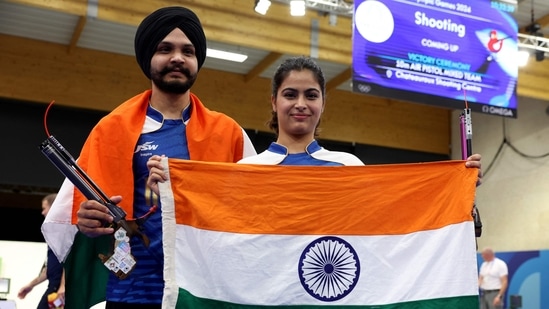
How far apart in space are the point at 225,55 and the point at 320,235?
959 cm

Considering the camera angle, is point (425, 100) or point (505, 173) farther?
point (505, 173)

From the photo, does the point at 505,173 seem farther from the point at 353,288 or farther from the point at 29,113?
the point at 353,288

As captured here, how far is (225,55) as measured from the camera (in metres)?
11.5

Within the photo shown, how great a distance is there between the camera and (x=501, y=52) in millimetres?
7430

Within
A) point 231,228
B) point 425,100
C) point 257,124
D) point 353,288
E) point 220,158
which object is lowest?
point 353,288

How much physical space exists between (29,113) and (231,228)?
9704 mm

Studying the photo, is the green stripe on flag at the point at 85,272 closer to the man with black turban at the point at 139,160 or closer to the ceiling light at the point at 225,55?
the man with black turban at the point at 139,160

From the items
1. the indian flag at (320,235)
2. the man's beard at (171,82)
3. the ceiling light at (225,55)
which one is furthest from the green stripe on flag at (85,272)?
the ceiling light at (225,55)

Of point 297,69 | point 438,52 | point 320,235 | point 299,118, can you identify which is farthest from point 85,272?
point 438,52

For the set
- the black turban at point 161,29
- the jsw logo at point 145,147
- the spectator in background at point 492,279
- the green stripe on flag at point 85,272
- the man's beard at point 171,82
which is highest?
the spectator in background at point 492,279

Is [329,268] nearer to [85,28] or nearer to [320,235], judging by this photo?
[320,235]

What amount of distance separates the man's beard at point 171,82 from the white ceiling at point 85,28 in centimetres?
869

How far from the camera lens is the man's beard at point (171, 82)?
200 centimetres

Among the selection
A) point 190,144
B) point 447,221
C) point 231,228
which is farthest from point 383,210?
point 190,144
